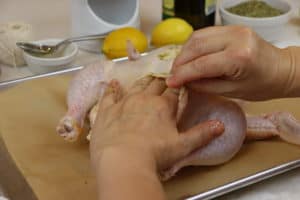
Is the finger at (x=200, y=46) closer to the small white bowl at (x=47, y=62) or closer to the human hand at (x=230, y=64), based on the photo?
the human hand at (x=230, y=64)

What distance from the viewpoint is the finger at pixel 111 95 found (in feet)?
2.39

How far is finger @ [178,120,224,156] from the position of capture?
0.69 metres

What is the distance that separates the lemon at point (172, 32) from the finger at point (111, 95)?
0.86 feet

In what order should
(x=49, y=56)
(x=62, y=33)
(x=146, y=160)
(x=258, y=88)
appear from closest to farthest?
(x=146, y=160) < (x=258, y=88) < (x=49, y=56) < (x=62, y=33)

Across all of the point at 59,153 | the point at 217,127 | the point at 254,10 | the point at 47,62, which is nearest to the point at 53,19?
the point at 47,62

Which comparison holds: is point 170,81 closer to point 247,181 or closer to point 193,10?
point 247,181

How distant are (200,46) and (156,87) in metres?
0.09

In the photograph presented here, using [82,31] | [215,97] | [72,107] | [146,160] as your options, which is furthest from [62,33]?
[146,160]

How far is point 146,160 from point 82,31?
0.55m

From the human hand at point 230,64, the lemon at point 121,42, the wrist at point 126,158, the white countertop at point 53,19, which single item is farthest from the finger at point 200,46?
the white countertop at point 53,19

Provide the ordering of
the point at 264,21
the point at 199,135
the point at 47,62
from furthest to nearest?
the point at 264,21 → the point at 47,62 → the point at 199,135

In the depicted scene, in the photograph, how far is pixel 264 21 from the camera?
1.11m

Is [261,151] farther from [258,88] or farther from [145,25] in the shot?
[145,25]

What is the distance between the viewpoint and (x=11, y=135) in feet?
2.66
